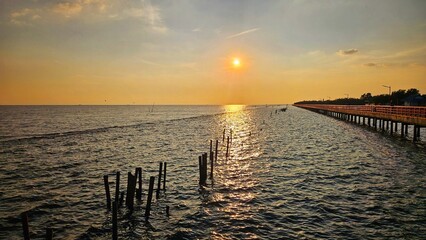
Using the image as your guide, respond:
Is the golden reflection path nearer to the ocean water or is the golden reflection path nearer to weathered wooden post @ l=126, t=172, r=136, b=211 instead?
the ocean water

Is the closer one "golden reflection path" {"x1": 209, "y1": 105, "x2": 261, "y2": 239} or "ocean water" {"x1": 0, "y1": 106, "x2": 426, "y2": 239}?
"ocean water" {"x1": 0, "y1": 106, "x2": 426, "y2": 239}

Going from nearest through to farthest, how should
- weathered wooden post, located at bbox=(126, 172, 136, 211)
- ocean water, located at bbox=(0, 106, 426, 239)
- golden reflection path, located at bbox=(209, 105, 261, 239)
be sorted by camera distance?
ocean water, located at bbox=(0, 106, 426, 239) → weathered wooden post, located at bbox=(126, 172, 136, 211) → golden reflection path, located at bbox=(209, 105, 261, 239)

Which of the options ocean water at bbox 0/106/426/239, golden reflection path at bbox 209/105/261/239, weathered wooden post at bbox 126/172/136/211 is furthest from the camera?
golden reflection path at bbox 209/105/261/239

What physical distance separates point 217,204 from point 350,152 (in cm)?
2353

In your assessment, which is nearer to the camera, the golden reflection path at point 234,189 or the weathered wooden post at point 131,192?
the weathered wooden post at point 131,192

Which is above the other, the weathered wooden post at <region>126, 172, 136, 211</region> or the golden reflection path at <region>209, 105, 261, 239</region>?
the weathered wooden post at <region>126, 172, 136, 211</region>

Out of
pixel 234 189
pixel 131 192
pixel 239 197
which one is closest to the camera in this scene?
pixel 131 192

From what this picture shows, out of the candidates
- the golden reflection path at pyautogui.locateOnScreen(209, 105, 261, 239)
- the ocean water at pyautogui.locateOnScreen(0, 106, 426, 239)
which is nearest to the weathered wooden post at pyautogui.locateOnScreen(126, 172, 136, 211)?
the ocean water at pyautogui.locateOnScreen(0, 106, 426, 239)

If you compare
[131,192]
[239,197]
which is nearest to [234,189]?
[239,197]

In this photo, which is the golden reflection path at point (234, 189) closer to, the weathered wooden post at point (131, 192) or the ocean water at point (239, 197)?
the ocean water at point (239, 197)

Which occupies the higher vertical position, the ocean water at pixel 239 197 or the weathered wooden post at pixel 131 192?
the weathered wooden post at pixel 131 192

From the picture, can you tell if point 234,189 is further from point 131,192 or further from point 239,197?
point 131,192

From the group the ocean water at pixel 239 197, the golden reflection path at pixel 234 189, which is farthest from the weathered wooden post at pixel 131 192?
the golden reflection path at pixel 234 189

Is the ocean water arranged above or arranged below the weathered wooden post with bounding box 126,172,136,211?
below
